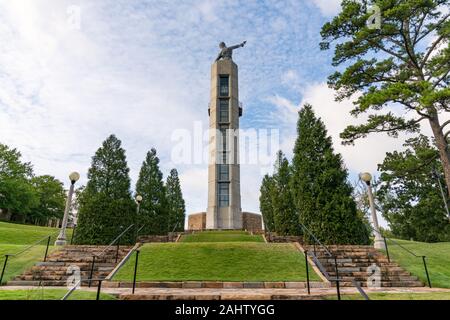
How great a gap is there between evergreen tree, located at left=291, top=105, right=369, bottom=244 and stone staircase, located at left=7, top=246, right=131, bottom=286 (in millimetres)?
7693

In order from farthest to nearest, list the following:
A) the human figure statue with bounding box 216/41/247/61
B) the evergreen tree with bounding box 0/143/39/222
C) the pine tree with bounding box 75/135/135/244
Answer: the evergreen tree with bounding box 0/143/39/222 → the human figure statue with bounding box 216/41/247/61 → the pine tree with bounding box 75/135/135/244

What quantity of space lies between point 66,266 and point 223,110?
68.6 ft

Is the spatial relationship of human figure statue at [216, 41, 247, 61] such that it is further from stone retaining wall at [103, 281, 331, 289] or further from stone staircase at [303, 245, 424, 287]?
stone retaining wall at [103, 281, 331, 289]

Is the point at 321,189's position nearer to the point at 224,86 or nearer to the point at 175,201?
the point at 175,201

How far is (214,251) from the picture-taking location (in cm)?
909

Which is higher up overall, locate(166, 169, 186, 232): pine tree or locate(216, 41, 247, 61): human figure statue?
locate(216, 41, 247, 61): human figure statue

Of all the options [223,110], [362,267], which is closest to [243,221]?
[223,110]

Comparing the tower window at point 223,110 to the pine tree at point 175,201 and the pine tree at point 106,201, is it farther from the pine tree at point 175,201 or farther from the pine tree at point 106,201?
the pine tree at point 106,201

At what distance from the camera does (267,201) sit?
2462 centimetres

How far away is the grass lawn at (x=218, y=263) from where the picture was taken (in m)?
7.16

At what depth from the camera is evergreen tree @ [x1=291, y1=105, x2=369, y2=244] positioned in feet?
36.7

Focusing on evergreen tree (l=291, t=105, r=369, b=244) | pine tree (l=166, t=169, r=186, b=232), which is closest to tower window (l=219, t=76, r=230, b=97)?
pine tree (l=166, t=169, r=186, b=232)
